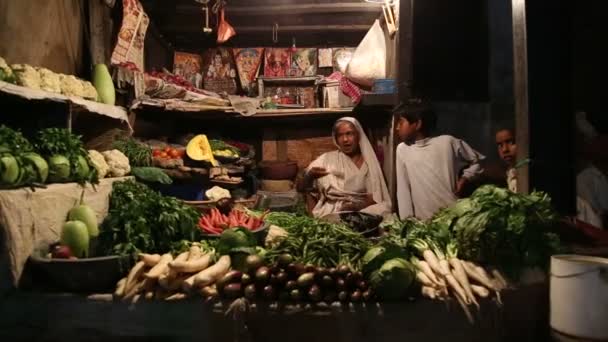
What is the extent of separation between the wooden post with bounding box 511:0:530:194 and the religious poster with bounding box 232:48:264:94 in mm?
6034

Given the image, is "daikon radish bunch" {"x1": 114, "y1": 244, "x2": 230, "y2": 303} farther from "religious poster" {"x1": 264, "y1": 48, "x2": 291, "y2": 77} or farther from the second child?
"religious poster" {"x1": 264, "y1": 48, "x2": 291, "y2": 77}

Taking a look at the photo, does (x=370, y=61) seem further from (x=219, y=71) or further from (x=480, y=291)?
(x=480, y=291)

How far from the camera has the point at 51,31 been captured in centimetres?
518

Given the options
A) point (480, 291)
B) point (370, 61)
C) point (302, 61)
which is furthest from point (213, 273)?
point (302, 61)

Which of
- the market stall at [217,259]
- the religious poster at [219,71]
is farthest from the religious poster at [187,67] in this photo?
the market stall at [217,259]

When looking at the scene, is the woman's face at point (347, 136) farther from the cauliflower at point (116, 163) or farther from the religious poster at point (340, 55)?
the cauliflower at point (116, 163)

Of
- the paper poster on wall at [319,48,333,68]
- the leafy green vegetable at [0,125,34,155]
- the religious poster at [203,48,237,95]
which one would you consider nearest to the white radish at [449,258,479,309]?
the leafy green vegetable at [0,125,34,155]

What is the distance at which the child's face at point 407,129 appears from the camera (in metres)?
5.68

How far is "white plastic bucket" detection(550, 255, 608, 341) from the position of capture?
9.66 ft

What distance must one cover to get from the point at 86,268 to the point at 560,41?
14.6ft

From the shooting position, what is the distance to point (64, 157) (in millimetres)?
3908

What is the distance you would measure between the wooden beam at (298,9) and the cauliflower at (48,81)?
12.9 ft

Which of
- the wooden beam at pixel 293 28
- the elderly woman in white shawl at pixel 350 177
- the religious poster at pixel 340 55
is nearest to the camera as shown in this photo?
the elderly woman in white shawl at pixel 350 177

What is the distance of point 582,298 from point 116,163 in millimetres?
4877
